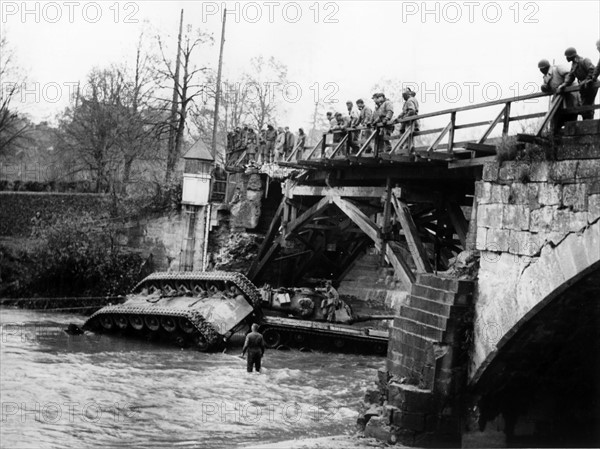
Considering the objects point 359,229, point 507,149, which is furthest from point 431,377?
point 359,229

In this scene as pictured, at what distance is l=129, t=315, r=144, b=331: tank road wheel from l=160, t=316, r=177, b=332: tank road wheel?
0.65 meters

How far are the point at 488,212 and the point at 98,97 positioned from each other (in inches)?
1060

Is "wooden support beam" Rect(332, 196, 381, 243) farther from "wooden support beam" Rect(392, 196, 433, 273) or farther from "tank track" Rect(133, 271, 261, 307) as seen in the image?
"tank track" Rect(133, 271, 261, 307)

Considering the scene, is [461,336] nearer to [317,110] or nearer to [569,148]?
[569,148]

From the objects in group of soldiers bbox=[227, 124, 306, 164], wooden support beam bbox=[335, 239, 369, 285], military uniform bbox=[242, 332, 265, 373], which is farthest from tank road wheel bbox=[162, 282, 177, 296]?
wooden support beam bbox=[335, 239, 369, 285]

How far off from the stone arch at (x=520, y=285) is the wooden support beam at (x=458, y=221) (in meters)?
3.74

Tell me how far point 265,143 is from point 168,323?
7697 millimetres

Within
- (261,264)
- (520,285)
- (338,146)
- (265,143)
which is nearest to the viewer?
(520,285)

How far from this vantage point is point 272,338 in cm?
1834

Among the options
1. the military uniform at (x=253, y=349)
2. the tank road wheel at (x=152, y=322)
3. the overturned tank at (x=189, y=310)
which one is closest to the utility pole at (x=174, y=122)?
the overturned tank at (x=189, y=310)

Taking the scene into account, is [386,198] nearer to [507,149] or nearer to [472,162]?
[472,162]

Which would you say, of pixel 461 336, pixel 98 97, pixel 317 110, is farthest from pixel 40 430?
pixel 317 110

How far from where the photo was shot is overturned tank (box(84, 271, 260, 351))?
17.6 m

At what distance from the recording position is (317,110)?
159 feet
